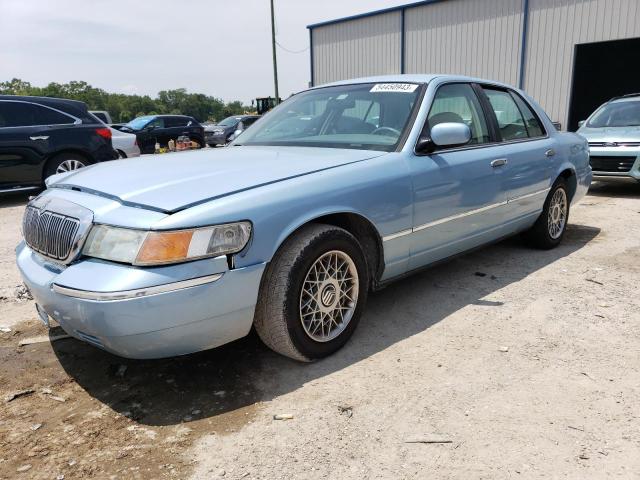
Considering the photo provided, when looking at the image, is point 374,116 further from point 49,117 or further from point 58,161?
point 49,117

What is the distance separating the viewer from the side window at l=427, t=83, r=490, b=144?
3682 mm

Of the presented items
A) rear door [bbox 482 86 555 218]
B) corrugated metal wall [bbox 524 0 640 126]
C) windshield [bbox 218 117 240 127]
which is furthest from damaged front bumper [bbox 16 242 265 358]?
windshield [bbox 218 117 240 127]

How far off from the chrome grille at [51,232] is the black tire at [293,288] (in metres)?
0.95

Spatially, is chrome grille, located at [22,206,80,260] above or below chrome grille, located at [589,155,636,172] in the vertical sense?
above

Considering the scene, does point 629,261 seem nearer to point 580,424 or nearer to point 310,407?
point 580,424

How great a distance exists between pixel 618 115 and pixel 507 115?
5.93 metres

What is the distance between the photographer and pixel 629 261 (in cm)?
480

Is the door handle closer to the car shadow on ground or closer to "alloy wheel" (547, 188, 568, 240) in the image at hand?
the car shadow on ground

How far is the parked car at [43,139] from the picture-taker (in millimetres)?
8078

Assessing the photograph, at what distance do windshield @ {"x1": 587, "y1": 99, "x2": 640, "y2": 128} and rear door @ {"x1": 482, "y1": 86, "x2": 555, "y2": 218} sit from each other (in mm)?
5052

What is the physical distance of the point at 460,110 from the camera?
3.98 meters

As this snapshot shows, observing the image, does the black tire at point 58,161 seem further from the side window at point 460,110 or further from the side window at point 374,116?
the side window at point 460,110

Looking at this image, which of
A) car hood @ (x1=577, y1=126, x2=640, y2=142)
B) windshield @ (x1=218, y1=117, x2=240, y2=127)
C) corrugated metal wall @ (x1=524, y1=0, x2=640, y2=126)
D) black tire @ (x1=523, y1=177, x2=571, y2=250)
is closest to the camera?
black tire @ (x1=523, y1=177, x2=571, y2=250)

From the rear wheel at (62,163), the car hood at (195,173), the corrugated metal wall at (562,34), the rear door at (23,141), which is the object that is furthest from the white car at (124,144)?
the corrugated metal wall at (562,34)
